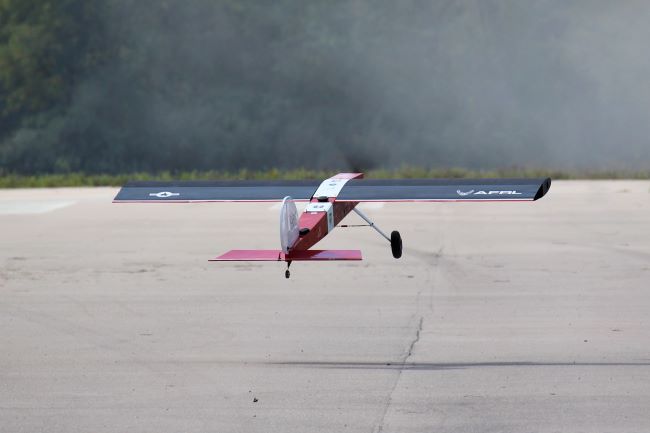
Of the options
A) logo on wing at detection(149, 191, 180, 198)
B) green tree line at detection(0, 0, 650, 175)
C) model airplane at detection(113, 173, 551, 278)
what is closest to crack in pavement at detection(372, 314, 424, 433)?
model airplane at detection(113, 173, 551, 278)

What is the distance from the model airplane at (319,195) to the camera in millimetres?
17500

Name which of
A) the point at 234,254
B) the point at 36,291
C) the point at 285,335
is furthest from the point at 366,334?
the point at 36,291

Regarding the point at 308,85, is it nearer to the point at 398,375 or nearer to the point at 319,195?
the point at 319,195

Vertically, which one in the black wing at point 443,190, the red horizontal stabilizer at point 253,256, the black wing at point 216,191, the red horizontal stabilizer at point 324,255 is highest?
the black wing at point 216,191

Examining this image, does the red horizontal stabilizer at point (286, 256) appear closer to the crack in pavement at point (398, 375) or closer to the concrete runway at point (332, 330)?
the concrete runway at point (332, 330)

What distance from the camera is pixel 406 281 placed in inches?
1104

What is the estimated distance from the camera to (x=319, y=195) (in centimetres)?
1906

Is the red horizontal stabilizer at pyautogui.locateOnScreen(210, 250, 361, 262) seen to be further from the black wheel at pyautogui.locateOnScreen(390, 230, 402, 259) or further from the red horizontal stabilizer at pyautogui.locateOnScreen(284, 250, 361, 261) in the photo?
the black wheel at pyautogui.locateOnScreen(390, 230, 402, 259)

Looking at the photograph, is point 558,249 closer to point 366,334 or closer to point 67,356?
point 366,334

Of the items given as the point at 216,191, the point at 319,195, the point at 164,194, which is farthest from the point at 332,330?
the point at 319,195

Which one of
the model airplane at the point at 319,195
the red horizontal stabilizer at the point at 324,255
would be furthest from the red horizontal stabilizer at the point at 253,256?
the red horizontal stabilizer at the point at 324,255

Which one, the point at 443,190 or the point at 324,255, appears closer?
the point at 324,255

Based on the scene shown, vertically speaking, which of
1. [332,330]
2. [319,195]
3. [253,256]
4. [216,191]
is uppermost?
[216,191]

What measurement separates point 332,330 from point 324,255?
5891 millimetres
